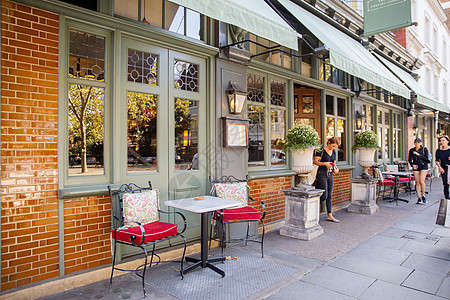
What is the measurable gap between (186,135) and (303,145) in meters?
2.10

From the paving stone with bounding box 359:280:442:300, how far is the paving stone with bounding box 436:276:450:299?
0.41 ft

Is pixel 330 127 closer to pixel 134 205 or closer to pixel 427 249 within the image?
pixel 427 249

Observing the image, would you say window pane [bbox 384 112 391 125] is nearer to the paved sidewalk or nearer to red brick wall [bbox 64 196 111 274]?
the paved sidewalk

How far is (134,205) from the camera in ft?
11.9

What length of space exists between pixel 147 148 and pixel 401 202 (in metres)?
8.05

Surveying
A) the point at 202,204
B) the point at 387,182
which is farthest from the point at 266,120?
the point at 387,182

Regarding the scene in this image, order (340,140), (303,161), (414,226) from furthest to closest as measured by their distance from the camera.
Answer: (340,140)
(414,226)
(303,161)

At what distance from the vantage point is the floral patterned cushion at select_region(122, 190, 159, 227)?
141 inches

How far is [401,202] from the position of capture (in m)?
8.99

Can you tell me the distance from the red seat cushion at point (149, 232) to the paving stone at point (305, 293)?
1.31 m

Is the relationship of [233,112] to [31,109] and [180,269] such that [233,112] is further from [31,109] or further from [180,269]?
[31,109]

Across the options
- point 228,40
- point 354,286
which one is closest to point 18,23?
point 228,40

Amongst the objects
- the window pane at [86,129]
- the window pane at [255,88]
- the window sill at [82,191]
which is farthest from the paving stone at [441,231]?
the window pane at [86,129]

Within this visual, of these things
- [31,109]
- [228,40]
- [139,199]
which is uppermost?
[228,40]
